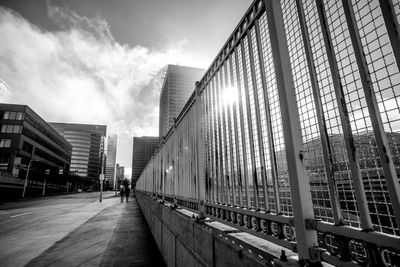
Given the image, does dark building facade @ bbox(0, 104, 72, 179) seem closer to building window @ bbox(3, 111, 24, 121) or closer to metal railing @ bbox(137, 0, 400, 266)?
building window @ bbox(3, 111, 24, 121)

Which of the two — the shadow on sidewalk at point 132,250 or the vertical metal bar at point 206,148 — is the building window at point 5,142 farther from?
the vertical metal bar at point 206,148

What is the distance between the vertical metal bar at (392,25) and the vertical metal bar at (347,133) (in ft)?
0.92

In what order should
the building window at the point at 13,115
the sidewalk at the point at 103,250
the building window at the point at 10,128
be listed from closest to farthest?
the sidewalk at the point at 103,250 < the building window at the point at 10,128 < the building window at the point at 13,115

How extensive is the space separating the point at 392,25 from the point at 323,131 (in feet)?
1.88

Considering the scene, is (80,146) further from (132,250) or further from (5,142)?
(132,250)

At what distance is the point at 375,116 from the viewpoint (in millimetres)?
993

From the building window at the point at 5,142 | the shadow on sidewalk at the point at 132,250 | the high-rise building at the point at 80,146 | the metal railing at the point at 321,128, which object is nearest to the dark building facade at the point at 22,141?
the building window at the point at 5,142

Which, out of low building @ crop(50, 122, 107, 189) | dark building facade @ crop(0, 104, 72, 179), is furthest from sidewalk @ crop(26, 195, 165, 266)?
low building @ crop(50, 122, 107, 189)

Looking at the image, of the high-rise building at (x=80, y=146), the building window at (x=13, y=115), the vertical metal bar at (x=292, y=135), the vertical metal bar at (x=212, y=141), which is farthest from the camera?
the high-rise building at (x=80, y=146)

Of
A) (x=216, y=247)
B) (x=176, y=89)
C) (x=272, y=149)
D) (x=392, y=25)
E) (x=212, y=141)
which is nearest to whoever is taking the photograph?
(x=392, y=25)

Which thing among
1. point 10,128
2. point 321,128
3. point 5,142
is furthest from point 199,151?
point 10,128

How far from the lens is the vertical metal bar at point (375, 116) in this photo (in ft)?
3.00

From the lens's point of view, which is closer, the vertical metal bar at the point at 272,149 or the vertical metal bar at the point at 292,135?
the vertical metal bar at the point at 292,135

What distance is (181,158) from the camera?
4625 mm
